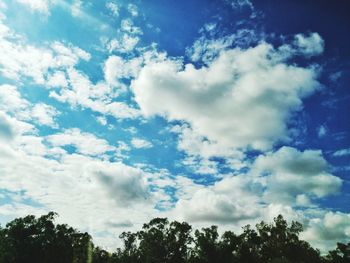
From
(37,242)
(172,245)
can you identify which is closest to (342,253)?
(172,245)

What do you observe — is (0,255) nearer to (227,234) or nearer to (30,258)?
(30,258)

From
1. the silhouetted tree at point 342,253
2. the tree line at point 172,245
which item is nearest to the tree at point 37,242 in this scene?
the tree line at point 172,245

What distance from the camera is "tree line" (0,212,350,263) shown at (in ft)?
261

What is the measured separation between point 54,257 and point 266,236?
2124 inches

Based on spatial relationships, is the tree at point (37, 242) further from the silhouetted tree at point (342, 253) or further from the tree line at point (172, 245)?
the silhouetted tree at point (342, 253)

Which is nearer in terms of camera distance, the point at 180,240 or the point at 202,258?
the point at 202,258

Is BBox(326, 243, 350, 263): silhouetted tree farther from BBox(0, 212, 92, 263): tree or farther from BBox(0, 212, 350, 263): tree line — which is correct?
BBox(0, 212, 92, 263): tree

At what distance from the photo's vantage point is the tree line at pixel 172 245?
3135 inches

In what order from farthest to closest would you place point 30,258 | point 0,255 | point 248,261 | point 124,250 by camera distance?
point 124,250 < point 248,261 < point 30,258 < point 0,255

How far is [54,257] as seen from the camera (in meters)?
84.9

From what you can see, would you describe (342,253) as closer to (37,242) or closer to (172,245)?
(172,245)

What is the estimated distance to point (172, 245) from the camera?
92.9 m

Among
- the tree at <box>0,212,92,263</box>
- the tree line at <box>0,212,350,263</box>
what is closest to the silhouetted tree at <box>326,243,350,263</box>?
the tree line at <box>0,212,350,263</box>

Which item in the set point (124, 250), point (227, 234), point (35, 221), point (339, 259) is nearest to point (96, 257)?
point (124, 250)
